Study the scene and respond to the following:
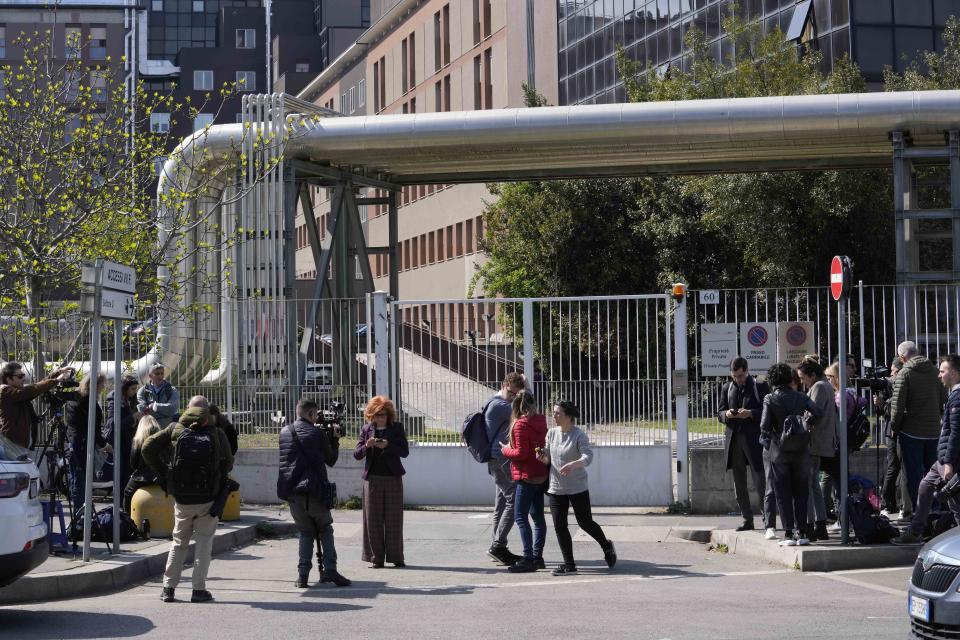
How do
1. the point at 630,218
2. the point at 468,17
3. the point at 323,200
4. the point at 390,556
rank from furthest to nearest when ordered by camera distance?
the point at 323,200 → the point at 468,17 → the point at 630,218 → the point at 390,556

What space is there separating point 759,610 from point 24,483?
213 inches

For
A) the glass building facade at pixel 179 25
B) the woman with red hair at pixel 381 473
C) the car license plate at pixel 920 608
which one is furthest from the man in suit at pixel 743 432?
the glass building facade at pixel 179 25

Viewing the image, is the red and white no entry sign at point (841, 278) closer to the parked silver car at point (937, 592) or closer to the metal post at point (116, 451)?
the parked silver car at point (937, 592)

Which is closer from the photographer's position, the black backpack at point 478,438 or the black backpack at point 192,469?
the black backpack at point 192,469

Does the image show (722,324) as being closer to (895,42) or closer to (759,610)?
(759,610)

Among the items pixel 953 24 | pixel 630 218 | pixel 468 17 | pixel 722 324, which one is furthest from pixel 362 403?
pixel 468 17

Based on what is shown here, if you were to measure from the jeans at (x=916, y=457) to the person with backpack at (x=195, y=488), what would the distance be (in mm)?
6804

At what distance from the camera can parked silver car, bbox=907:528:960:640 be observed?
7.55 meters

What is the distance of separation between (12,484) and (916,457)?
8.64 meters

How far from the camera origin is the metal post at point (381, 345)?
17781 millimetres

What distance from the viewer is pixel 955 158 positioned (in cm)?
2084

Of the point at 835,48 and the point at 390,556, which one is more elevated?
the point at 835,48

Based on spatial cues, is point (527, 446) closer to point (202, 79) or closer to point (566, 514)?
point (566, 514)

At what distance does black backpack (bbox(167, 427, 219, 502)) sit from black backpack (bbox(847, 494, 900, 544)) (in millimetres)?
5824
